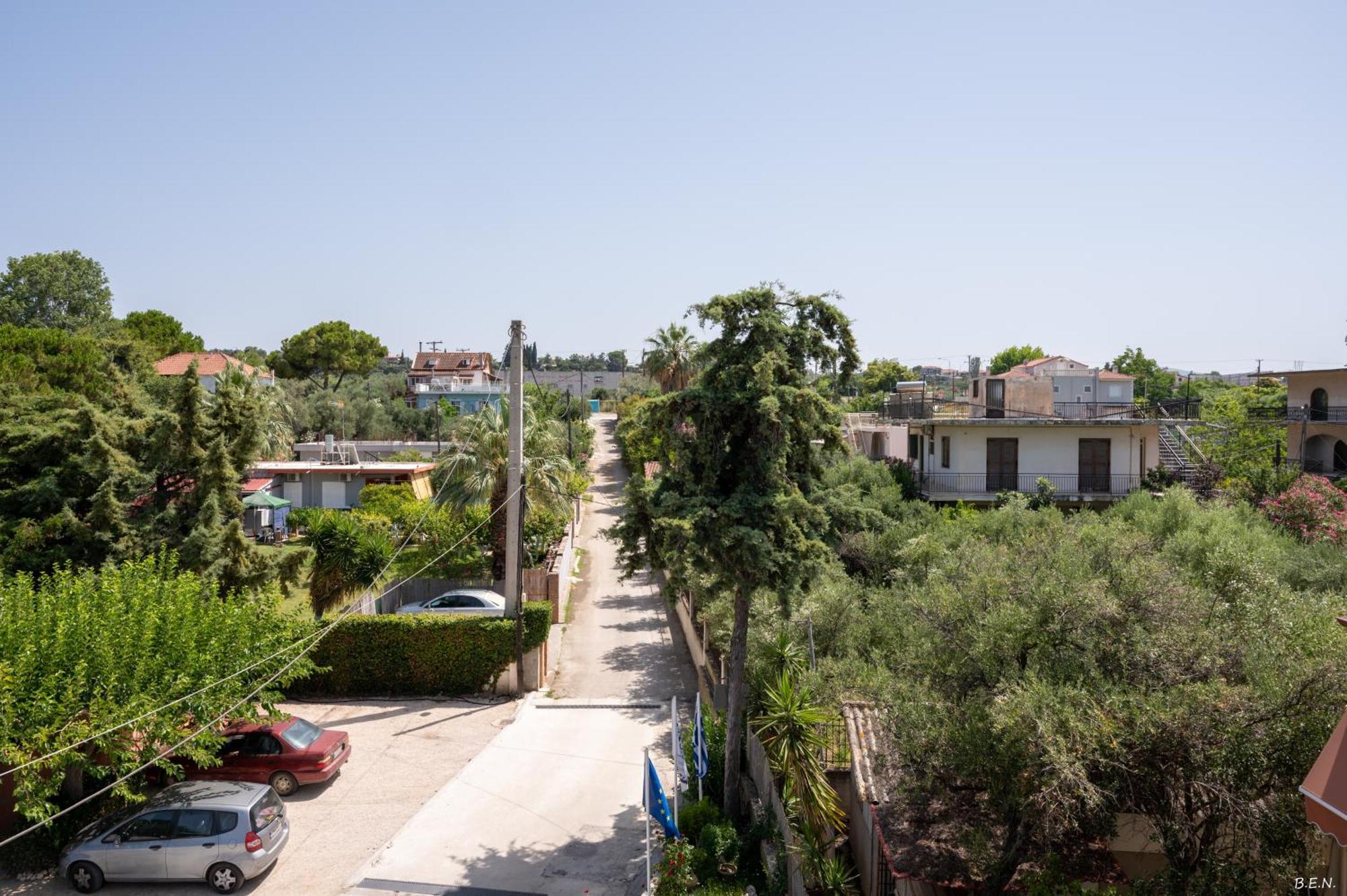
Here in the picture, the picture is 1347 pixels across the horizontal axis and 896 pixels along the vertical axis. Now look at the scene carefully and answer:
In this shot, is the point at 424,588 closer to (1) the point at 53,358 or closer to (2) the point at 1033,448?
(2) the point at 1033,448

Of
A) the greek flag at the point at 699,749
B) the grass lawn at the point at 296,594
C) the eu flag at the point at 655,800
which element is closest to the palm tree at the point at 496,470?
the grass lawn at the point at 296,594

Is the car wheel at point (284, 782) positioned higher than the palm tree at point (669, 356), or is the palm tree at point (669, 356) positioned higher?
the palm tree at point (669, 356)

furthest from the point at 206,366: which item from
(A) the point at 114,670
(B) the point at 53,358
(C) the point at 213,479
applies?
(A) the point at 114,670

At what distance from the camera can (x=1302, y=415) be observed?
120 ft

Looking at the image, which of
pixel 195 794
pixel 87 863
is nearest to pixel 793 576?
pixel 195 794

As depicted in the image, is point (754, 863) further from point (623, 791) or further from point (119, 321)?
point (119, 321)

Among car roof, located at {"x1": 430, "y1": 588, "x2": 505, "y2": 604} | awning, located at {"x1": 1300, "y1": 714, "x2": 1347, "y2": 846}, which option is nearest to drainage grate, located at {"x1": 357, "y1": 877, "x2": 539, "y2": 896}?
awning, located at {"x1": 1300, "y1": 714, "x2": 1347, "y2": 846}

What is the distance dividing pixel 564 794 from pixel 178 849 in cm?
620

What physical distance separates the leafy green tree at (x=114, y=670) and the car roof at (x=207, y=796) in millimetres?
395

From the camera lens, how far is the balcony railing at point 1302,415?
118ft

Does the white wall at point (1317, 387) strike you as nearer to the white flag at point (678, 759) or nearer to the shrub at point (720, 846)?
the white flag at point (678, 759)

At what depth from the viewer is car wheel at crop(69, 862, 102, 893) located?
504 inches

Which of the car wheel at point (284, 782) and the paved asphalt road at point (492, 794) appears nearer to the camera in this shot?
the paved asphalt road at point (492, 794)

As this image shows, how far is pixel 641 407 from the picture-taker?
1434 centimetres
